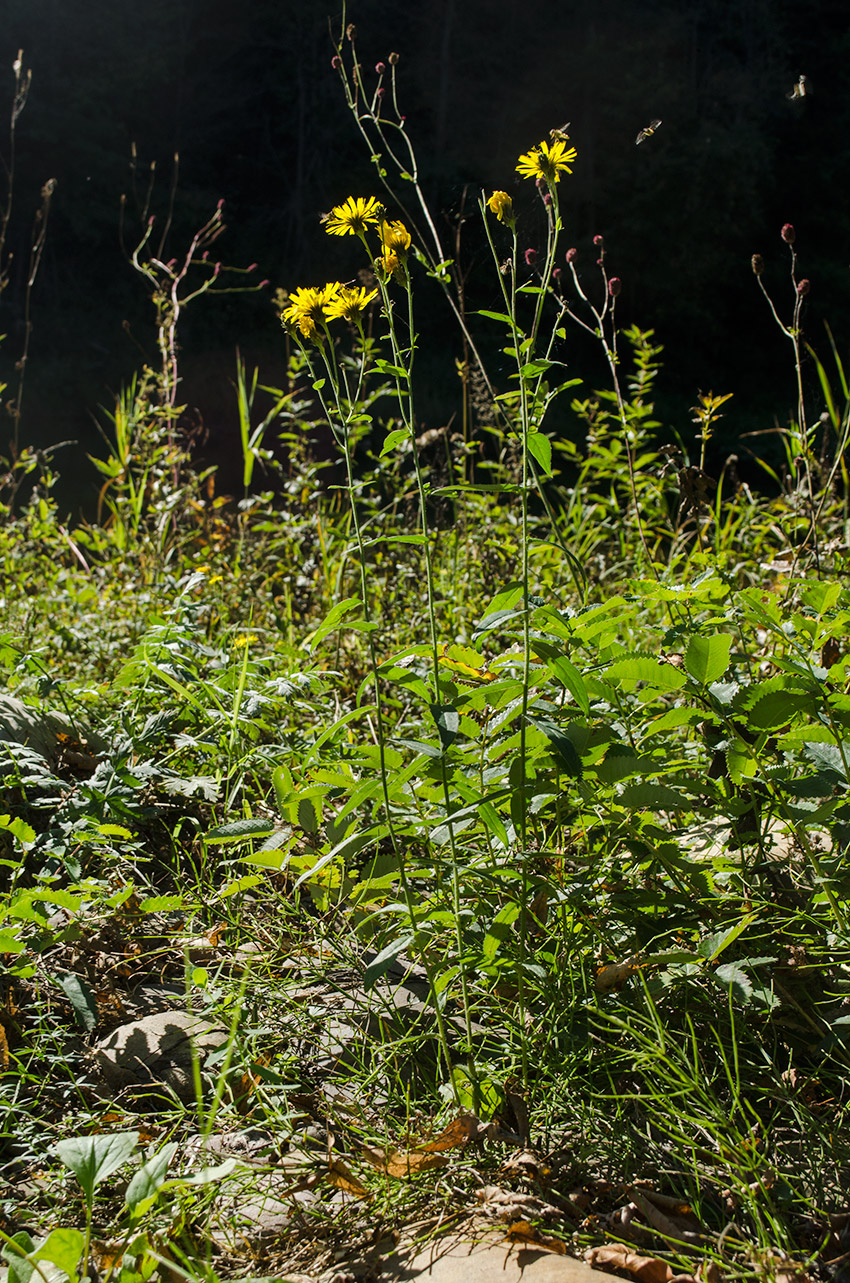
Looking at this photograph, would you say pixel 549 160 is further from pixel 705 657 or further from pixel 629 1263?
pixel 629 1263

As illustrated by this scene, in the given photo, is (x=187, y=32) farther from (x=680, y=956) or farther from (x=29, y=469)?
(x=680, y=956)

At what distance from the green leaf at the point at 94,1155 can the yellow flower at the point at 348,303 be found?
91 centimetres

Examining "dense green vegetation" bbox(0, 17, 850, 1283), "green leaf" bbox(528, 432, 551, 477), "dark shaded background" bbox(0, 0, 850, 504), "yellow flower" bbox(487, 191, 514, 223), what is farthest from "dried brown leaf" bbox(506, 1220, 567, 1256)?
"dark shaded background" bbox(0, 0, 850, 504)

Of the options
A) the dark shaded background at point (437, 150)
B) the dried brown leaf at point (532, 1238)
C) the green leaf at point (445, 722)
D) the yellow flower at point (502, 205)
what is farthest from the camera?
the dark shaded background at point (437, 150)

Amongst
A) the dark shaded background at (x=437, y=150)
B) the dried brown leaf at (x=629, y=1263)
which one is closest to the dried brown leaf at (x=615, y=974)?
the dried brown leaf at (x=629, y=1263)

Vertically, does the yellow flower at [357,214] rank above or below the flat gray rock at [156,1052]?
above

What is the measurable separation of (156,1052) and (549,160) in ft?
4.11

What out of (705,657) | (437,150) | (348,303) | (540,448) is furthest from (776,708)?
(437,150)

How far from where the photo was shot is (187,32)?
13961 mm

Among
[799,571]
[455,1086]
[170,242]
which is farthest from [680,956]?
[170,242]

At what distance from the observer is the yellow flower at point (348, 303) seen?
3.70 feet

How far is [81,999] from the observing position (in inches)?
47.1

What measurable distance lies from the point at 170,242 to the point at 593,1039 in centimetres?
1492

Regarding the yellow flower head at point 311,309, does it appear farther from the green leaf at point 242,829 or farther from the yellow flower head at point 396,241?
the green leaf at point 242,829
